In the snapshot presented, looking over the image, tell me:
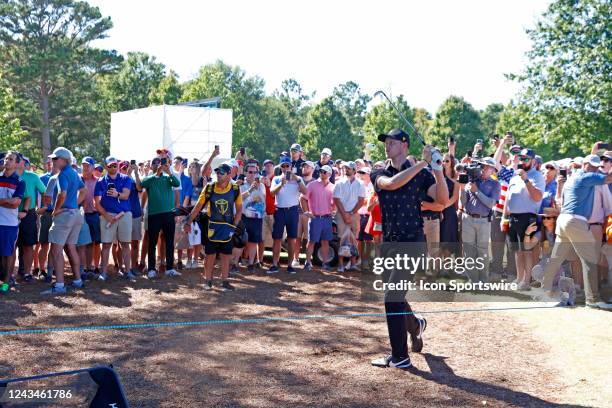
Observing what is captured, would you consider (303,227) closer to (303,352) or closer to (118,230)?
(118,230)

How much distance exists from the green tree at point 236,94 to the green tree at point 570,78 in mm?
40007

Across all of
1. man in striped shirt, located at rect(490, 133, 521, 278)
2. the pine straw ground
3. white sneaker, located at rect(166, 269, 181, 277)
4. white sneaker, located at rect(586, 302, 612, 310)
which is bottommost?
the pine straw ground

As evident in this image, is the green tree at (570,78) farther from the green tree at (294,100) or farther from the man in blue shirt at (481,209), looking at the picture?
the green tree at (294,100)

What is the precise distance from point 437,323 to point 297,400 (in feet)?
11.1

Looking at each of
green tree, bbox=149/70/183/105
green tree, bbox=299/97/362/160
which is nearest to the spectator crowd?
green tree, bbox=149/70/183/105

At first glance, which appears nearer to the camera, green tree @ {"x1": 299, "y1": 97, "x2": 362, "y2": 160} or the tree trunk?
the tree trunk

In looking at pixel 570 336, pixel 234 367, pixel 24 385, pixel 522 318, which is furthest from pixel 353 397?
pixel 522 318

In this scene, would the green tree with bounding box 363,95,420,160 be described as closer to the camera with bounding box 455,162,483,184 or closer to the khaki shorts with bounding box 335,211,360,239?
the khaki shorts with bounding box 335,211,360,239

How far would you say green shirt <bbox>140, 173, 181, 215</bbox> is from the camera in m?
11.1

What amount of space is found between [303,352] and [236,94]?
249 feet

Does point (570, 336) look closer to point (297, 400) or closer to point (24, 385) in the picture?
point (297, 400)

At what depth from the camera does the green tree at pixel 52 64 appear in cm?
4625

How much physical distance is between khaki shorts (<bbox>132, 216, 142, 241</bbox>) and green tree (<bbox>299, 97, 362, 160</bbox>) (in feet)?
182

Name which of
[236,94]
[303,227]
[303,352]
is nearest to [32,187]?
[303,227]
